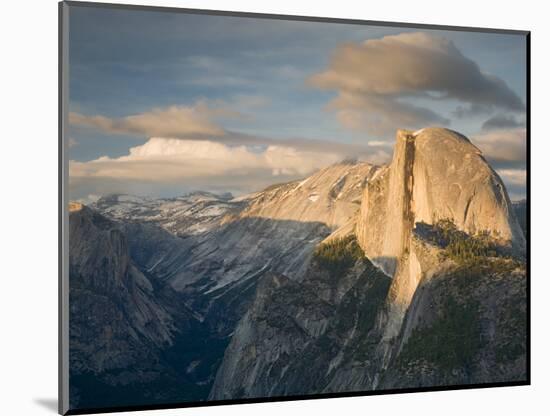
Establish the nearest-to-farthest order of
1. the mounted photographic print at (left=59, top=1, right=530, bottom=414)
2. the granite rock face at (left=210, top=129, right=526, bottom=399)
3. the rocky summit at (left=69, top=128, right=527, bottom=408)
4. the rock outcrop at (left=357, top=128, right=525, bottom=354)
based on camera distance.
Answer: the mounted photographic print at (left=59, top=1, right=530, bottom=414)
the rocky summit at (left=69, top=128, right=527, bottom=408)
the granite rock face at (left=210, top=129, right=526, bottom=399)
the rock outcrop at (left=357, top=128, right=525, bottom=354)

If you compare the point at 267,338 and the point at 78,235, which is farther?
the point at 267,338

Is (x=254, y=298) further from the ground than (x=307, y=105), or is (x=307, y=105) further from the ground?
(x=307, y=105)

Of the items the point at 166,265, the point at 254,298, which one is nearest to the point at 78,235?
the point at 166,265

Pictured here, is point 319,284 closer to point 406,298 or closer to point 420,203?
point 406,298

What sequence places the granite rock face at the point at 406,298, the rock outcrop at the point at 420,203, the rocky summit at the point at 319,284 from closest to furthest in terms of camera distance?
the rocky summit at the point at 319,284
the granite rock face at the point at 406,298
the rock outcrop at the point at 420,203

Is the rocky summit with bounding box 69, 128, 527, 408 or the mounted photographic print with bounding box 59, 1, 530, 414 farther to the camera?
the rocky summit with bounding box 69, 128, 527, 408

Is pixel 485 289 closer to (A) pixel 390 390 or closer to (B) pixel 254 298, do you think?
(A) pixel 390 390
